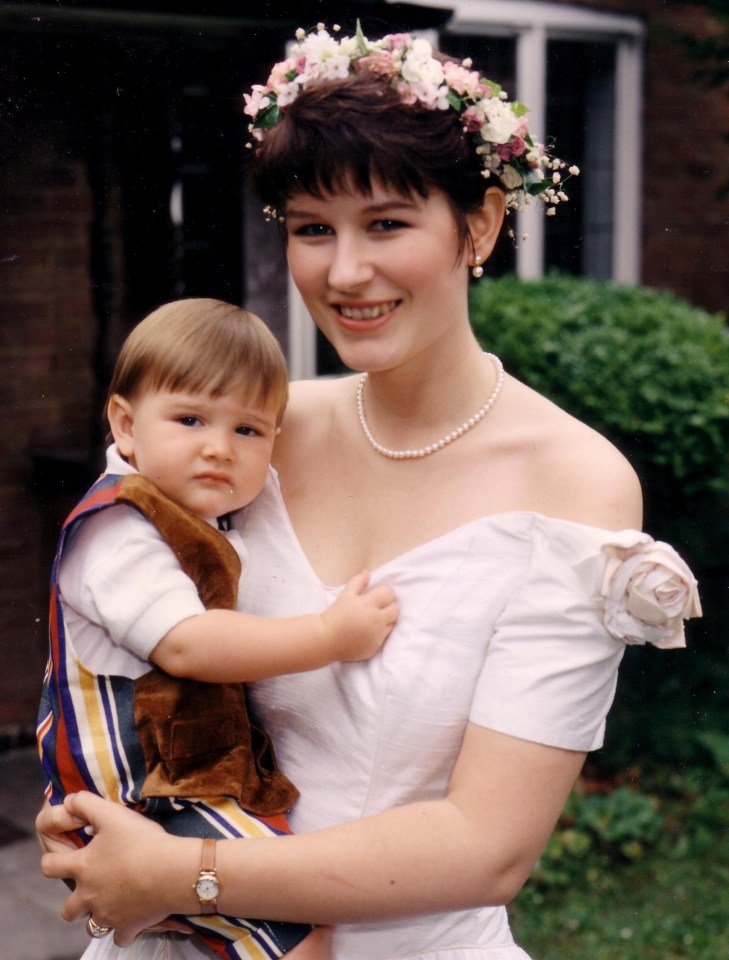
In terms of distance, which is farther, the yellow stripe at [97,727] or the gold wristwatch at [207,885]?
the yellow stripe at [97,727]

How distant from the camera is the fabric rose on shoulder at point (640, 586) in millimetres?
1787

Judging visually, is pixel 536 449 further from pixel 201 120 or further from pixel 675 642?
pixel 201 120

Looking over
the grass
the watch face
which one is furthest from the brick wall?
the watch face

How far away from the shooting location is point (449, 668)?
190cm

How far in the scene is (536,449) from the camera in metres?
1.95

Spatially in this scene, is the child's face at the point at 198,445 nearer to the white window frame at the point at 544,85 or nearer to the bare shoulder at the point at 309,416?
the bare shoulder at the point at 309,416

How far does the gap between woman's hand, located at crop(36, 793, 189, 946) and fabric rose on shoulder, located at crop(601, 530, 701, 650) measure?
73 cm

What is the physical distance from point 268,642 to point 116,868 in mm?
413

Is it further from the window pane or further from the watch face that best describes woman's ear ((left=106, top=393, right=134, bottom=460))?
the window pane

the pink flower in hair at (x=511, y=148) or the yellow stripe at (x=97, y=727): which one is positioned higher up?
the pink flower in hair at (x=511, y=148)

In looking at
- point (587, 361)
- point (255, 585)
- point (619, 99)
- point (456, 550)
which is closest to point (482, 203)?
Answer: point (456, 550)

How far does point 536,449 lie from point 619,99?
611cm

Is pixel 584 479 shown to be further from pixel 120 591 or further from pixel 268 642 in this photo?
pixel 120 591

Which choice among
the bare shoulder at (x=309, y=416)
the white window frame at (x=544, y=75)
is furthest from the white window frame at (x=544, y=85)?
the bare shoulder at (x=309, y=416)
